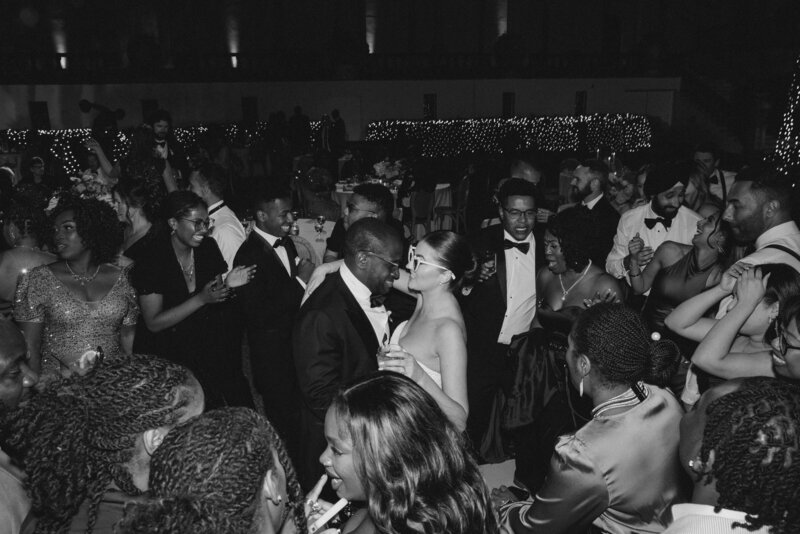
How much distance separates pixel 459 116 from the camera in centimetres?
1939

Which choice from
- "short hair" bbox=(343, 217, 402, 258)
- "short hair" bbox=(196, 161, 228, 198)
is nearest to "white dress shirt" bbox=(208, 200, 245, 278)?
"short hair" bbox=(196, 161, 228, 198)

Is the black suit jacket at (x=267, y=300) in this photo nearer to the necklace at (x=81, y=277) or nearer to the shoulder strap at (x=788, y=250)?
the necklace at (x=81, y=277)

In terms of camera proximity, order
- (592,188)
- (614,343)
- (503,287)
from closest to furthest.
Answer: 1. (614,343)
2. (503,287)
3. (592,188)

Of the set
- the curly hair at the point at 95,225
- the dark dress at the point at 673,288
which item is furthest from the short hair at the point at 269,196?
the dark dress at the point at 673,288

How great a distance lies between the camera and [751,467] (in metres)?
1.53

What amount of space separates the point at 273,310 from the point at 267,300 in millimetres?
68

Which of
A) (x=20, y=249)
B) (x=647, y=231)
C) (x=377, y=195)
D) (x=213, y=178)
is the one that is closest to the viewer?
(x=20, y=249)

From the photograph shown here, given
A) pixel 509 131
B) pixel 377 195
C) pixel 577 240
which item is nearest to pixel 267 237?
pixel 377 195

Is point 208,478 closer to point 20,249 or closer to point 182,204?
point 182,204

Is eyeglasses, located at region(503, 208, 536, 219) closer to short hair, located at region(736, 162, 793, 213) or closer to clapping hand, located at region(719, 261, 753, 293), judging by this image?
short hair, located at region(736, 162, 793, 213)

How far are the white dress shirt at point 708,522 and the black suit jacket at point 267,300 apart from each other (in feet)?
8.80

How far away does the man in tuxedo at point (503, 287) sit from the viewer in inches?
150

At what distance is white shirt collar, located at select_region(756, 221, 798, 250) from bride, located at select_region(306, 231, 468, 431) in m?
1.37

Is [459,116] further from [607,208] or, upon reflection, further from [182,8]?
[607,208]
